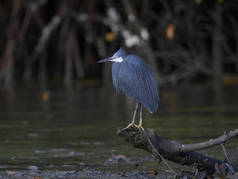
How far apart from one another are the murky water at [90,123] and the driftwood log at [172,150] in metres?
0.52

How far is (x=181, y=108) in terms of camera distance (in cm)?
884

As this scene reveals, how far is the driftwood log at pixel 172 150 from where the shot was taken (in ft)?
14.6

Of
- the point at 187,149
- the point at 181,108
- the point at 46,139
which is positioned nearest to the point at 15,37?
the point at 181,108

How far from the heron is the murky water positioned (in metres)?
0.52

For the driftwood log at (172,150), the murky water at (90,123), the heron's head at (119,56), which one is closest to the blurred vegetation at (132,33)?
the murky water at (90,123)

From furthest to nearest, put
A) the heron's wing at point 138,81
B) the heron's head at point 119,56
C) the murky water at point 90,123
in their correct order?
the murky water at point 90,123, the heron's head at point 119,56, the heron's wing at point 138,81

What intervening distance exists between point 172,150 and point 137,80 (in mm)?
679

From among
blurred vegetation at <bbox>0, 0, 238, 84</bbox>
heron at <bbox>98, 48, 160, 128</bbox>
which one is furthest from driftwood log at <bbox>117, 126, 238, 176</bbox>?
blurred vegetation at <bbox>0, 0, 238, 84</bbox>

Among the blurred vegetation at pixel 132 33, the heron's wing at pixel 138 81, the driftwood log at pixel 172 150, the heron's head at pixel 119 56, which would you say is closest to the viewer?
the driftwood log at pixel 172 150

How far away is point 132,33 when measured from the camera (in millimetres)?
12789

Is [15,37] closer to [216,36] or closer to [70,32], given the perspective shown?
[70,32]

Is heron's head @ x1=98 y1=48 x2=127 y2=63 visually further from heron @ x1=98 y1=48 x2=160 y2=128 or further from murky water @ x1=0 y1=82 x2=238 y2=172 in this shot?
murky water @ x1=0 y1=82 x2=238 y2=172

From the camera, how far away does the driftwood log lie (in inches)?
175

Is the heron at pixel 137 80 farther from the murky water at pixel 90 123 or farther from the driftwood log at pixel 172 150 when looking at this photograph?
the murky water at pixel 90 123
